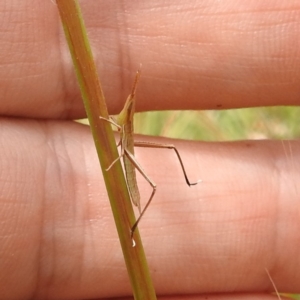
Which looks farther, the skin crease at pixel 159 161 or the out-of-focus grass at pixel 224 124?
the out-of-focus grass at pixel 224 124

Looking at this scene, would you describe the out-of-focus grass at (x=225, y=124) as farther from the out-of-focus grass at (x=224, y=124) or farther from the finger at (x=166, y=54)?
the finger at (x=166, y=54)

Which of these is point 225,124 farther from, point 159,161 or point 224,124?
point 159,161

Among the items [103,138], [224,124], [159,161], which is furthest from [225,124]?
[103,138]

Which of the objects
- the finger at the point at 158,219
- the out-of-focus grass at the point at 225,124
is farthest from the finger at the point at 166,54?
the out-of-focus grass at the point at 225,124

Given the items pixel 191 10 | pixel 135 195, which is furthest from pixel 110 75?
pixel 135 195

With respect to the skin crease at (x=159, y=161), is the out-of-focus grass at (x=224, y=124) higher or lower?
higher

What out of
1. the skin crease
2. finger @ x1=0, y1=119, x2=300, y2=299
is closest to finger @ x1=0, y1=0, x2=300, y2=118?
the skin crease
